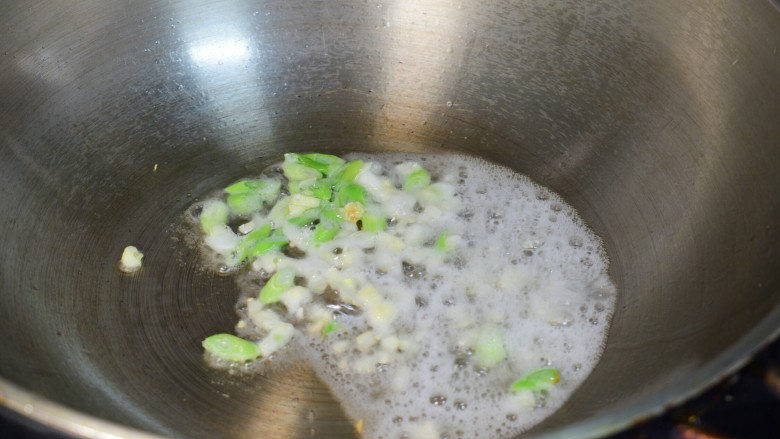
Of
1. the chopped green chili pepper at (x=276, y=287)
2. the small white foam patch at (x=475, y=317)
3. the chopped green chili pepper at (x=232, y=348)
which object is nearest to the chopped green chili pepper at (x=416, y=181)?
the small white foam patch at (x=475, y=317)

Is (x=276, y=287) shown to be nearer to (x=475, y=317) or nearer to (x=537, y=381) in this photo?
(x=475, y=317)

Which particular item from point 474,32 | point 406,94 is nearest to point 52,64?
point 406,94

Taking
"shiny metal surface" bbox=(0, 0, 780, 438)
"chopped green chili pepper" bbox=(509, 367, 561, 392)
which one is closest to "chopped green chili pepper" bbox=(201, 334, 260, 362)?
"shiny metal surface" bbox=(0, 0, 780, 438)

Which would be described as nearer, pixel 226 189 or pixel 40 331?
pixel 40 331

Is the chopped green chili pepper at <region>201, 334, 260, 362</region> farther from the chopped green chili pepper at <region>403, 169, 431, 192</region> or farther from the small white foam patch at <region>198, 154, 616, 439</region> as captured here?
the chopped green chili pepper at <region>403, 169, 431, 192</region>

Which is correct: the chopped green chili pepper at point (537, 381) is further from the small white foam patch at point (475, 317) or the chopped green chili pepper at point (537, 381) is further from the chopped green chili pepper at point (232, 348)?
the chopped green chili pepper at point (232, 348)

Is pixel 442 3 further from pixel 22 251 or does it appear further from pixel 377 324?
pixel 22 251

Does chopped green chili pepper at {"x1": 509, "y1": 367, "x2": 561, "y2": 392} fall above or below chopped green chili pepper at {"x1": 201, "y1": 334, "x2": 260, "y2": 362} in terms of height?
below
